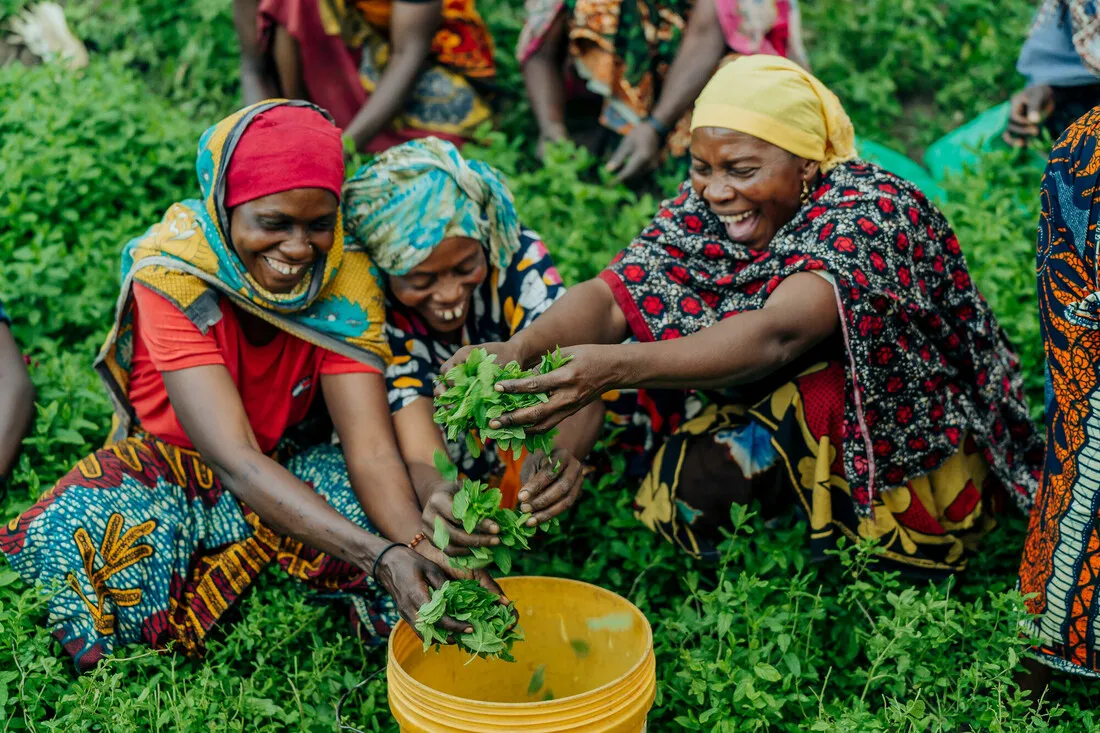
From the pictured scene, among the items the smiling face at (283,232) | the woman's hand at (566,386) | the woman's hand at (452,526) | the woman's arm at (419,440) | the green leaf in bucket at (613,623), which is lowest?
the green leaf in bucket at (613,623)

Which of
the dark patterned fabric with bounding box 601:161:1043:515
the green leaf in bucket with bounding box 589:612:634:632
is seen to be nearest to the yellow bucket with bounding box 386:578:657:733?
the green leaf in bucket with bounding box 589:612:634:632

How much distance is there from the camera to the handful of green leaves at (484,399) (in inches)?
93.7

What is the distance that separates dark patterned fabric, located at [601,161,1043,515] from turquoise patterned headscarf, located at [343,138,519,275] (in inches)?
15.7

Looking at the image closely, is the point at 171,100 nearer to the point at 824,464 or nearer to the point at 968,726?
the point at 824,464

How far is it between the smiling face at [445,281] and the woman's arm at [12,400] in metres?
1.18

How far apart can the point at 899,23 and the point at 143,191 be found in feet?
12.1

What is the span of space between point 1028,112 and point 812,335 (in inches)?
98.9

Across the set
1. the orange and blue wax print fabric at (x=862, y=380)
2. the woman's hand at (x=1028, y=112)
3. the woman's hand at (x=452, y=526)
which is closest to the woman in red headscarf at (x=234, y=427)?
the woman's hand at (x=452, y=526)

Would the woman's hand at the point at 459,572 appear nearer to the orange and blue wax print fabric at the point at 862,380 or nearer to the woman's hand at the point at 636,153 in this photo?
the orange and blue wax print fabric at the point at 862,380

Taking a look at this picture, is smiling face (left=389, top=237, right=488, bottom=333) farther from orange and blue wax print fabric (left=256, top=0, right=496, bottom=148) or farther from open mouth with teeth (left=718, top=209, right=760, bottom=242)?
orange and blue wax print fabric (left=256, top=0, right=496, bottom=148)

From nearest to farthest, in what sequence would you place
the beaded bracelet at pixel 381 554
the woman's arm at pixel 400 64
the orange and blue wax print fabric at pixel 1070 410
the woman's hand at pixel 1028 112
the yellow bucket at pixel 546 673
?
the yellow bucket at pixel 546 673, the orange and blue wax print fabric at pixel 1070 410, the beaded bracelet at pixel 381 554, the woman's hand at pixel 1028 112, the woman's arm at pixel 400 64

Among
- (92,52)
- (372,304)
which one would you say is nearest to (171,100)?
(92,52)

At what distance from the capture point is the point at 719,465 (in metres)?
3.15

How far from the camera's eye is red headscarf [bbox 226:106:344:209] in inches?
114
